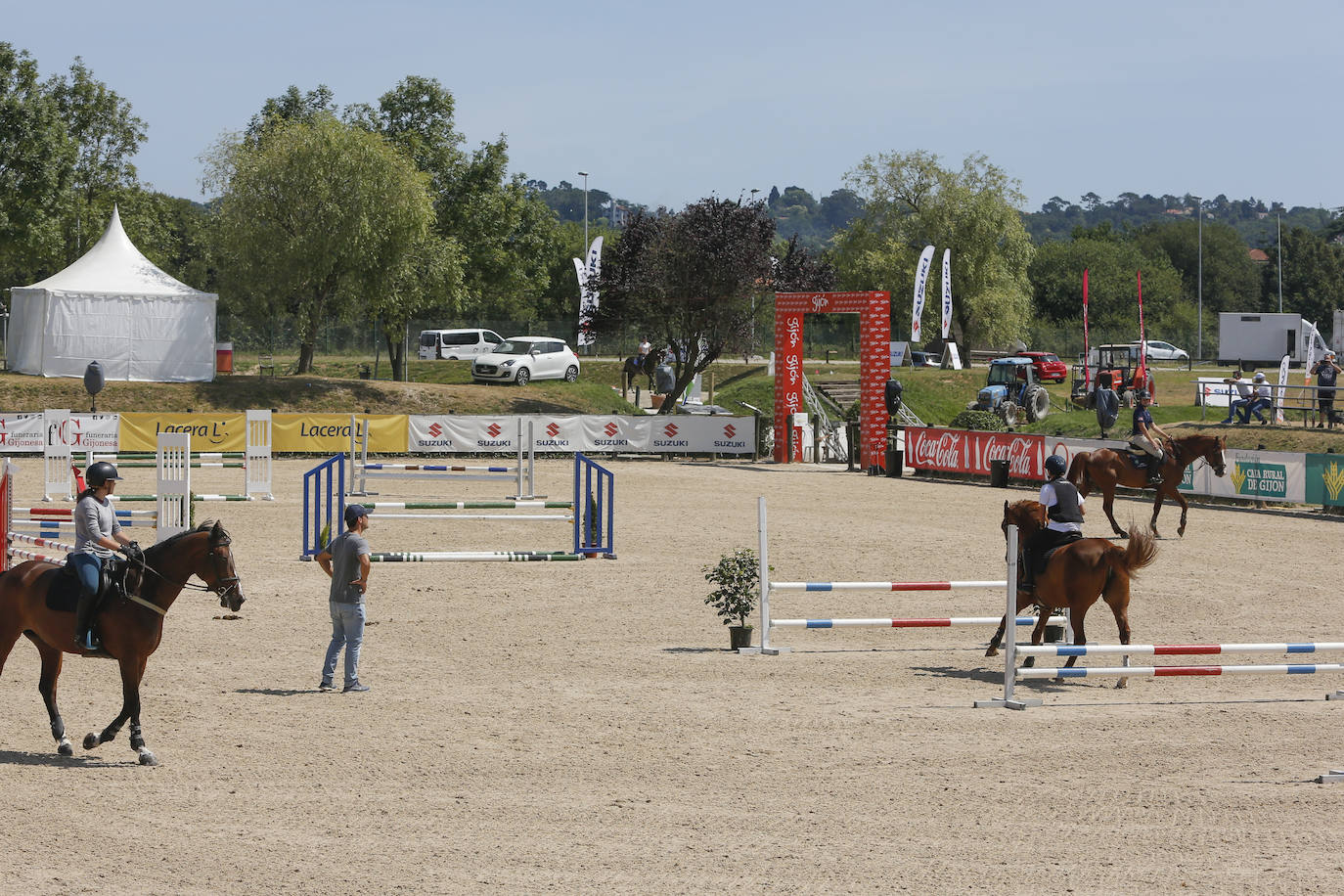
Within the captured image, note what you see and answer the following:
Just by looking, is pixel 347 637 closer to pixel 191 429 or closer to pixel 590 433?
pixel 191 429

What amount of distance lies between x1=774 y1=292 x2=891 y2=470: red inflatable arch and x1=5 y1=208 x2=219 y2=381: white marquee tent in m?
18.9

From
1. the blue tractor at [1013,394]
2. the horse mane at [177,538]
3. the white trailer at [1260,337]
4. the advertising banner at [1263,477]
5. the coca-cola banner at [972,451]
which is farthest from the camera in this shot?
the white trailer at [1260,337]

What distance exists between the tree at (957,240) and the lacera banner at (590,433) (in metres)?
36.2

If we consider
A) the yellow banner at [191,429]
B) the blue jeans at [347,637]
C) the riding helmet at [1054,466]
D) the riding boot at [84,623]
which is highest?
the yellow banner at [191,429]

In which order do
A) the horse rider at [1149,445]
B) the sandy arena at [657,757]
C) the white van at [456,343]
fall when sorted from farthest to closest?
the white van at [456,343]
the horse rider at [1149,445]
the sandy arena at [657,757]

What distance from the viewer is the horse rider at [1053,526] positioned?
12.9m

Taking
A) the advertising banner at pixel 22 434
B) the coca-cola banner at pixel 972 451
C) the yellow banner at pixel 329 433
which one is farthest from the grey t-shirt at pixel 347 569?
the advertising banner at pixel 22 434

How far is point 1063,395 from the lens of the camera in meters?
58.8

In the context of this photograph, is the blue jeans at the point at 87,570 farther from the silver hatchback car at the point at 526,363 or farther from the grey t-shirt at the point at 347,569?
the silver hatchback car at the point at 526,363

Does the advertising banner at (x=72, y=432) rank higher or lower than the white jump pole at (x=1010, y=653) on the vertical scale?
higher

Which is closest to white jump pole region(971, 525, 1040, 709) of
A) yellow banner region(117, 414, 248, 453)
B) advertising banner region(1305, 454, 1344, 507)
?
advertising banner region(1305, 454, 1344, 507)

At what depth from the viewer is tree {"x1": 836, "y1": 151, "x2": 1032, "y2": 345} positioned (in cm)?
7594

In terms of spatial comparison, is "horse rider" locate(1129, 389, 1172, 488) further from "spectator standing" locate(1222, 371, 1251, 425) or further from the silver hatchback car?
the silver hatchback car

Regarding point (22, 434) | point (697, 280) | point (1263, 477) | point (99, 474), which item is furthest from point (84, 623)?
point (697, 280)
